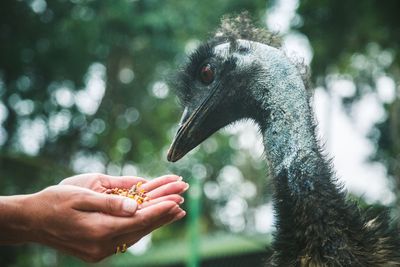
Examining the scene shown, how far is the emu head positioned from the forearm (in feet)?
2.89

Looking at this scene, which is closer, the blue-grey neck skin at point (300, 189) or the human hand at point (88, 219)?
the human hand at point (88, 219)

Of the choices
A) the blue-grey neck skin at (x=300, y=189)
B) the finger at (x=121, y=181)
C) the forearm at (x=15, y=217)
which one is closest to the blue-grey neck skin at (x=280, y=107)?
the blue-grey neck skin at (x=300, y=189)

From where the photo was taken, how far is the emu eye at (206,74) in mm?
3357

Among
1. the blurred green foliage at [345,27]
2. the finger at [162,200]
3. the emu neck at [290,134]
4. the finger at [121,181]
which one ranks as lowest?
the finger at [162,200]

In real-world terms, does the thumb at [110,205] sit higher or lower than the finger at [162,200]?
lower

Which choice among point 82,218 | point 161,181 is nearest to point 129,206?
point 82,218

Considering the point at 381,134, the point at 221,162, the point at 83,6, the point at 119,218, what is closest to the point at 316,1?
the point at 83,6

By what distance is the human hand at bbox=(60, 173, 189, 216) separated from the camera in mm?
2584

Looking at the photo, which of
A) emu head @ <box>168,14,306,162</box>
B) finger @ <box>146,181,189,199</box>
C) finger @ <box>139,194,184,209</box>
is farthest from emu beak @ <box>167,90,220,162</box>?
finger @ <box>139,194,184,209</box>

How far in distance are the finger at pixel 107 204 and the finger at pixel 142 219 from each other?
2cm

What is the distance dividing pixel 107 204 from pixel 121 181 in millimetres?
508

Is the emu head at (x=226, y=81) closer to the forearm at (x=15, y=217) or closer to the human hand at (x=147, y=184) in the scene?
the human hand at (x=147, y=184)

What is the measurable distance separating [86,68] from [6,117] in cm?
207

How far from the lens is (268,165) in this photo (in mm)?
3150
